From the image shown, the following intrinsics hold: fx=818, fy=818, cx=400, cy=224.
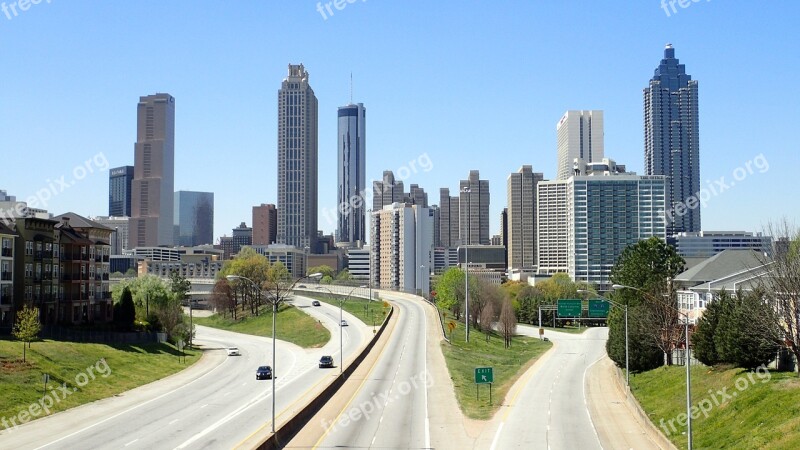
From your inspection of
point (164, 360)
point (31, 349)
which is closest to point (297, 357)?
point (164, 360)

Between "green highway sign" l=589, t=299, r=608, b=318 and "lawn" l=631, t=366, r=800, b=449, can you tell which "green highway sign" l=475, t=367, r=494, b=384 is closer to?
"lawn" l=631, t=366, r=800, b=449

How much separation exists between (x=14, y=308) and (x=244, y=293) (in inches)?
2745

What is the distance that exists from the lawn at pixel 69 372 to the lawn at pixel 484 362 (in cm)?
2643

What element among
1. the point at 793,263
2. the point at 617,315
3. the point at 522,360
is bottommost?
the point at 522,360

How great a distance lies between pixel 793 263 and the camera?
51031mm

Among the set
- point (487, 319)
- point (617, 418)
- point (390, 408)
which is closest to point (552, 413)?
point (617, 418)

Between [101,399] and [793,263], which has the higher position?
[793,263]

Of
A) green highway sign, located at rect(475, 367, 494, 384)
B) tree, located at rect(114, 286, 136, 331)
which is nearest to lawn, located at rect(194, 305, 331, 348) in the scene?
tree, located at rect(114, 286, 136, 331)

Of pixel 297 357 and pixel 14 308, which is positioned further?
pixel 297 357

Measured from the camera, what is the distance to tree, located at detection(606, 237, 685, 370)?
70.6 m

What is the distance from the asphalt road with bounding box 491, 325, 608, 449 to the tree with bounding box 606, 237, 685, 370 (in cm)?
575

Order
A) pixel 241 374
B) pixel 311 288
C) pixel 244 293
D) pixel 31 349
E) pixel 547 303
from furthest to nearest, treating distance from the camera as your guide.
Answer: pixel 311 288 → pixel 547 303 → pixel 244 293 → pixel 241 374 → pixel 31 349

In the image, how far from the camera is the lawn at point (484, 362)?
57.4 meters

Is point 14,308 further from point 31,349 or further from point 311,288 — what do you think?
point 311,288
